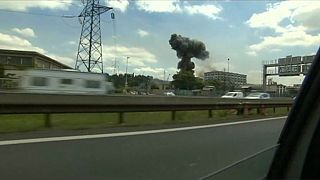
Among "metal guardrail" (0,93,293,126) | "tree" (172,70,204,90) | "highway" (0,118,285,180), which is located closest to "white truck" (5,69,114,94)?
"metal guardrail" (0,93,293,126)

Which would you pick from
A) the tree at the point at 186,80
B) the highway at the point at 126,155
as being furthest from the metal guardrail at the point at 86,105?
the tree at the point at 186,80

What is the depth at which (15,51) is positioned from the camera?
12144 cm

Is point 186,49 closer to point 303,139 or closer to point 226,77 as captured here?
point 226,77

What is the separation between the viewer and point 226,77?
428 ft

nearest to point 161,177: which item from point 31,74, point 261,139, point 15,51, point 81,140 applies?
point 81,140

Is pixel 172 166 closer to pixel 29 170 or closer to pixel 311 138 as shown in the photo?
pixel 29 170

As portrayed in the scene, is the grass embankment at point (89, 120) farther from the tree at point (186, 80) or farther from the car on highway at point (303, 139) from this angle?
the tree at point (186, 80)

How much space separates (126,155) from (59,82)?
101 ft

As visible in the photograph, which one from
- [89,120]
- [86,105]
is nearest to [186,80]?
[89,120]

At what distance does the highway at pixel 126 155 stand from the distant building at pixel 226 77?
385 ft

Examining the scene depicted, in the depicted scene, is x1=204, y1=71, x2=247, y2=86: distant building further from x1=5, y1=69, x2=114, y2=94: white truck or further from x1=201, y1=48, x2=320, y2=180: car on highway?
x1=201, y1=48, x2=320, y2=180: car on highway

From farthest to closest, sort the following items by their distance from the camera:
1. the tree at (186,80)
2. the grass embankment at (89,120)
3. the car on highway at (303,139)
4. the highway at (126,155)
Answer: the tree at (186,80) < the grass embankment at (89,120) < the highway at (126,155) < the car on highway at (303,139)

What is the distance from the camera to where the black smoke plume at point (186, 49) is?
114 meters

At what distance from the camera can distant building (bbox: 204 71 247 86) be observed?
130 metres
